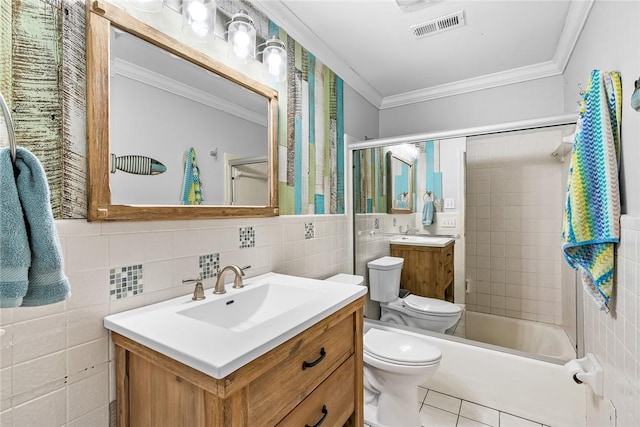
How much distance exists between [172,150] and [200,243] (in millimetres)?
396

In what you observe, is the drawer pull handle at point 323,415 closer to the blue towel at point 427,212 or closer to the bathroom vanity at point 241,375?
the bathroom vanity at point 241,375

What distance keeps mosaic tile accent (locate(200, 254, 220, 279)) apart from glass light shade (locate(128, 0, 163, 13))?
3.16 feet

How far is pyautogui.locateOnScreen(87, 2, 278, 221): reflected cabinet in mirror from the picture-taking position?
3.19ft

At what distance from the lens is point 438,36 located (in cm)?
199

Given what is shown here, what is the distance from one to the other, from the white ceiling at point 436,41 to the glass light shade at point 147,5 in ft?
2.15

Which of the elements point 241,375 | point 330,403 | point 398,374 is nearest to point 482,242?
point 398,374

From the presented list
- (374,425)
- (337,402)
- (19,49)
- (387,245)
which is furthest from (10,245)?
(387,245)

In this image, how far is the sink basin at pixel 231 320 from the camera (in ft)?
2.40

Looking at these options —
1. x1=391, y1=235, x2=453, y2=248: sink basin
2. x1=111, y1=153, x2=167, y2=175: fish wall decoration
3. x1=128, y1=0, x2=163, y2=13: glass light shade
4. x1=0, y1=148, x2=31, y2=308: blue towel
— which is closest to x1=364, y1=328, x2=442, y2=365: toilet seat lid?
x1=391, y1=235, x2=453, y2=248: sink basin

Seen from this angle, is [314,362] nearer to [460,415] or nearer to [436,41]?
[460,415]

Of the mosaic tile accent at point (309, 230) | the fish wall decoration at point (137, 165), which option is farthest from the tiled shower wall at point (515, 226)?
the fish wall decoration at point (137, 165)

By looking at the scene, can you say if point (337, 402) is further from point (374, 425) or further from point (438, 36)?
point (438, 36)

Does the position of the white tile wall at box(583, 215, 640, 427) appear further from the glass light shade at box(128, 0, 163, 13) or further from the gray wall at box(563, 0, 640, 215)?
the glass light shade at box(128, 0, 163, 13)

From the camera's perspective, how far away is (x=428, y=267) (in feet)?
7.21
